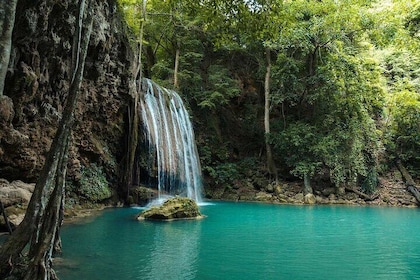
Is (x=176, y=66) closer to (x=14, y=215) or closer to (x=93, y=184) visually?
(x=93, y=184)

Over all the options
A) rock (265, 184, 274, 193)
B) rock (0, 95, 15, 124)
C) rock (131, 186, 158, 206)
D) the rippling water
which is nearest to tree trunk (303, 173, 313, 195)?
rock (265, 184, 274, 193)

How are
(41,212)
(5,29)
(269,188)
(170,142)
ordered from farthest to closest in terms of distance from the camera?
(269,188)
(170,142)
(41,212)
(5,29)

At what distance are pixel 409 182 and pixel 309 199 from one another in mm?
5306

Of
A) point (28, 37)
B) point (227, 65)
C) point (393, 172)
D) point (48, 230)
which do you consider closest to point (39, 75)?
point (28, 37)

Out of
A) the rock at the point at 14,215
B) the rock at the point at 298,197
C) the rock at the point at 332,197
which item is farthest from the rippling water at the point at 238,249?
the rock at the point at 332,197

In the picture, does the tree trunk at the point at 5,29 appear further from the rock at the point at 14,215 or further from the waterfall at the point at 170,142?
the waterfall at the point at 170,142

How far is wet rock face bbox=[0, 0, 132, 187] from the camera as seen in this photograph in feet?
27.5

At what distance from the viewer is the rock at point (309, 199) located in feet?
57.1

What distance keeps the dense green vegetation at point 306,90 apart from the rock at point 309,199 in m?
0.84

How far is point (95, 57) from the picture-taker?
12.3 metres

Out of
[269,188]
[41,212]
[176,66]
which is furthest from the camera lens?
[176,66]

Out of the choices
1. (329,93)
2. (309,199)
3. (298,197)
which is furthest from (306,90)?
(309,199)

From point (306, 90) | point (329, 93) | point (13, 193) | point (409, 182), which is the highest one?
point (306, 90)

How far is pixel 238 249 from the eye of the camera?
7070mm
